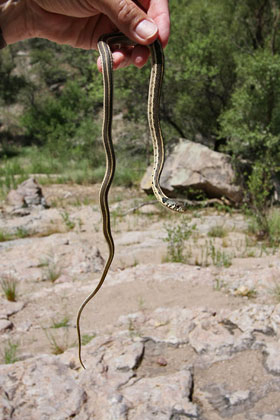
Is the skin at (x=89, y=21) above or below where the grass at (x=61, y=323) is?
above

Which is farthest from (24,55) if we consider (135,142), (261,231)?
(261,231)

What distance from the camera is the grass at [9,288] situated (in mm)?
3945

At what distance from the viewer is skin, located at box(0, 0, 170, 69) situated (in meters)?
1.91

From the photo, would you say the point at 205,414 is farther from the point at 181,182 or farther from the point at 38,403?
the point at 181,182

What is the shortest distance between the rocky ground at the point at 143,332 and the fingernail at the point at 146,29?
1975mm

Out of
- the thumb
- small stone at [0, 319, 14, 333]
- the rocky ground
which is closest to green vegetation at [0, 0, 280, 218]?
the rocky ground

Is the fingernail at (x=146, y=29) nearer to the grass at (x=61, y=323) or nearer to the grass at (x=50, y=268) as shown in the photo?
the grass at (x=61, y=323)

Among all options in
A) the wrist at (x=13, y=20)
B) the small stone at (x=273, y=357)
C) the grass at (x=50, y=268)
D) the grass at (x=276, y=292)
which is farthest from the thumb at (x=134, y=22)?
the grass at (x=50, y=268)

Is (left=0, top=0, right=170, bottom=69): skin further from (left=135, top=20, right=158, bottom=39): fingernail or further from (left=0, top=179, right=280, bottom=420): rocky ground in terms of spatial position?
(left=0, top=179, right=280, bottom=420): rocky ground

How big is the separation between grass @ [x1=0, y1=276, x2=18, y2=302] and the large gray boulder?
5.25 metres

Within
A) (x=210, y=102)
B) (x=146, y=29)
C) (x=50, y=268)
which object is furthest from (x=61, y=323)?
(x=210, y=102)

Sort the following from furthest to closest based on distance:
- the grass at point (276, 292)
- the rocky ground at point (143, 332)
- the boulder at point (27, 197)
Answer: the boulder at point (27, 197) → the grass at point (276, 292) → the rocky ground at point (143, 332)

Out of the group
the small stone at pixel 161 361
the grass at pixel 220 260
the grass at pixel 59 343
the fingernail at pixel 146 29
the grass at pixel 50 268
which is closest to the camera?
the fingernail at pixel 146 29

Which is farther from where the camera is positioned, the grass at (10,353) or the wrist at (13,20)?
the grass at (10,353)
